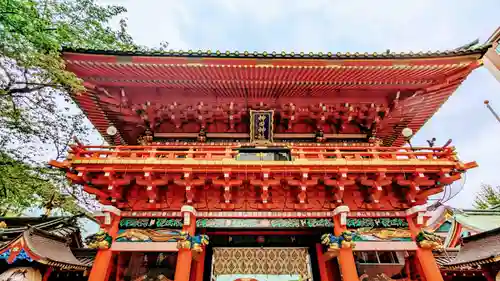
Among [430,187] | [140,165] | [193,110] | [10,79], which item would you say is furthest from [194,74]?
[430,187]

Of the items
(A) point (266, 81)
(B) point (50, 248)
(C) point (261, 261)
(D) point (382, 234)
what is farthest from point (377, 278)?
(B) point (50, 248)

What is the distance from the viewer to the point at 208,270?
705 centimetres

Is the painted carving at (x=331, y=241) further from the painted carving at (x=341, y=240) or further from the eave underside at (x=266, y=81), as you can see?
the eave underside at (x=266, y=81)

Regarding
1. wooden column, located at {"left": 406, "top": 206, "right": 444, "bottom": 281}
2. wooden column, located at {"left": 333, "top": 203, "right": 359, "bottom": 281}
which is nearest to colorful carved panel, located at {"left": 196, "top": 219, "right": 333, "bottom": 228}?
wooden column, located at {"left": 333, "top": 203, "right": 359, "bottom": 281}

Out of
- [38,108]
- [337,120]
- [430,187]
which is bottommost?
[430,187]

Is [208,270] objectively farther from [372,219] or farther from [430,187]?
[430,187]

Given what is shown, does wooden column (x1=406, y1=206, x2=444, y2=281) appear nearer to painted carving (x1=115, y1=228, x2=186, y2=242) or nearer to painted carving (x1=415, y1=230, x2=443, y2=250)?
painted carving (x1=415, y1=230, x2=443, y2=250)

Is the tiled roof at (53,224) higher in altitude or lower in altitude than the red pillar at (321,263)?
higher

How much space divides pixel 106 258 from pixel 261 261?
4.11 meters

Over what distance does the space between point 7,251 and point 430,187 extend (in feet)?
36.1

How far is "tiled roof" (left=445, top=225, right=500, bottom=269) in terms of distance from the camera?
7152 mm

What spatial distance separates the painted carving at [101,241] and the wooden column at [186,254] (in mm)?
1790

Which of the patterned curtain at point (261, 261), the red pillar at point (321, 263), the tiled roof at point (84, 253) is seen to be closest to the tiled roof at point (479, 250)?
the red pillar at point (321, 263)

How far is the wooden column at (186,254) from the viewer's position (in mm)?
5660
